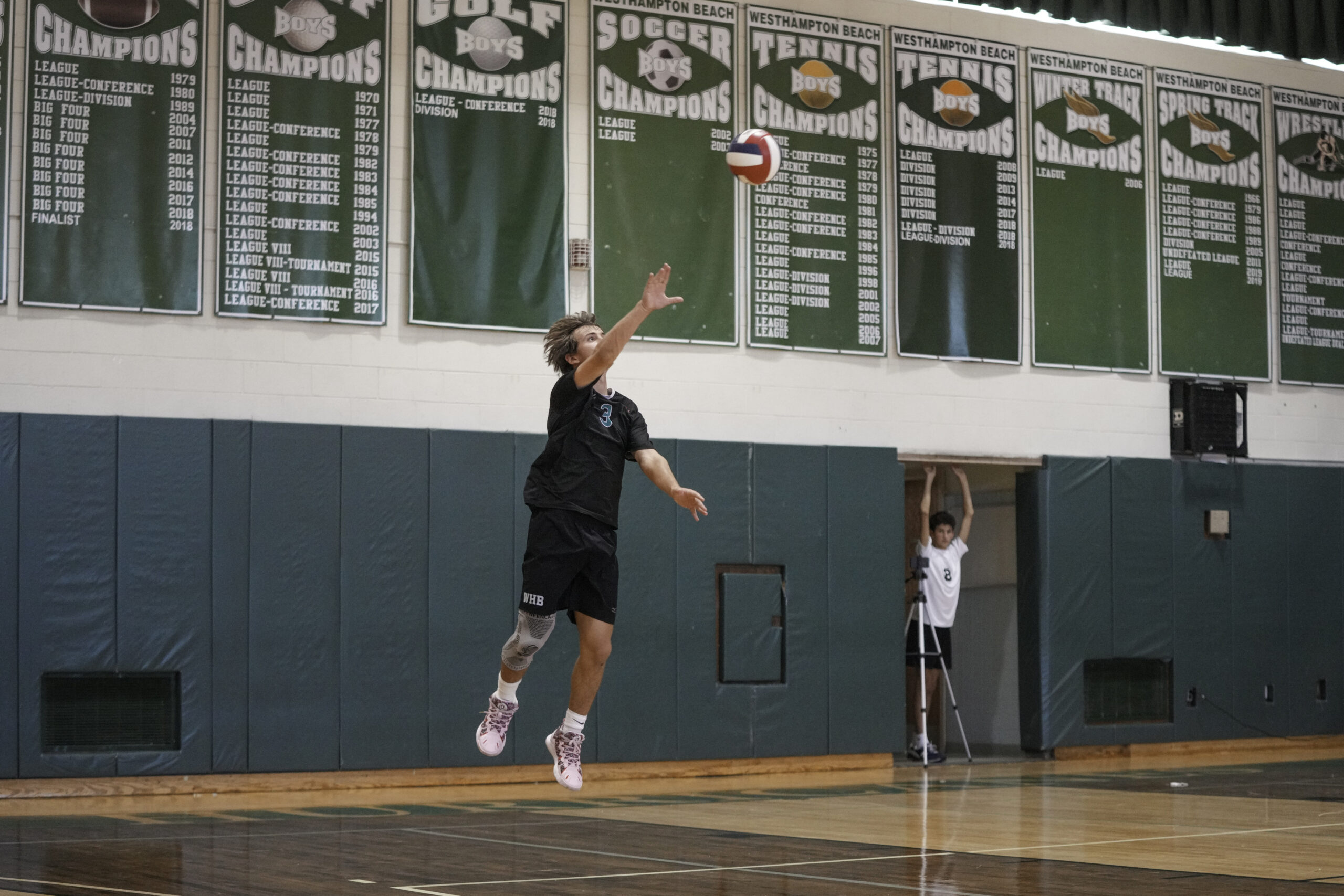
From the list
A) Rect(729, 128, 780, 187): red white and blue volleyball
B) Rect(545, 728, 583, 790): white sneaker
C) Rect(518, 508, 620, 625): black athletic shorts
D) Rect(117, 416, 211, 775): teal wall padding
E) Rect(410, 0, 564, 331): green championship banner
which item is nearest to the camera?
Rect(518, 508, 620, 625): black athletic shorts

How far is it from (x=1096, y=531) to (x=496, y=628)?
16.0 ft

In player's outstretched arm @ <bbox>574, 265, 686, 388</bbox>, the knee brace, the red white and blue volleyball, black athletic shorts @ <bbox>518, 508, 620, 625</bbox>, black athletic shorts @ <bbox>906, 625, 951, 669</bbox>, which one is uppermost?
the red white and blue volleyball

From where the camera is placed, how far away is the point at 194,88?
10078 millimetres

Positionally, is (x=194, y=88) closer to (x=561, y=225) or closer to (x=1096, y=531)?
(x=561, y=225)

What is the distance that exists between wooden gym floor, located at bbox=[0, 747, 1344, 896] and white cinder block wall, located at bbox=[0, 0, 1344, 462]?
2494mm

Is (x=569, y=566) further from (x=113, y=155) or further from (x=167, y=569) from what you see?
(x=113, y=155)

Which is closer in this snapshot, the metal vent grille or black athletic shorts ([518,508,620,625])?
black athletic shorts ([518,508,620,625])

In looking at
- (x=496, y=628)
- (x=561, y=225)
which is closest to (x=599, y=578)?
(x=496, y=628)

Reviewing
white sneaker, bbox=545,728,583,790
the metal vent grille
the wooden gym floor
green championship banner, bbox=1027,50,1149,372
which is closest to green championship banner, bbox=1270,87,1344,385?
green championship banner, bbox=1027,50,1149,372

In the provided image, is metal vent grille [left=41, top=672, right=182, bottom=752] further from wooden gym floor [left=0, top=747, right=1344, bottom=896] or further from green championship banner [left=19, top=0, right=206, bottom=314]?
green championship banner [left=19, top=0, right=206, bottom=314]

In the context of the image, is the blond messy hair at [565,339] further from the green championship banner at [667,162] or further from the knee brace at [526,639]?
the green championship banner at [667,162]

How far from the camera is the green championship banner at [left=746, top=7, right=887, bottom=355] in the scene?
11.5m

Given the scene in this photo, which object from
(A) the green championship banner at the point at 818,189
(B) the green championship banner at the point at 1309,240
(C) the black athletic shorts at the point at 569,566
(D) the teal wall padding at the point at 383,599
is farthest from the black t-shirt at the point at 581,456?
(B) the green championship banner at the point at 1309,240

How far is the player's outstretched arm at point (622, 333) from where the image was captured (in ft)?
19.1
